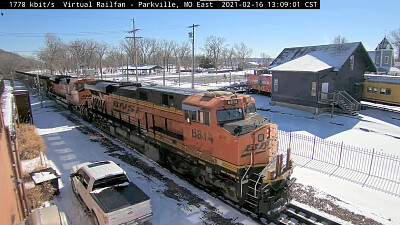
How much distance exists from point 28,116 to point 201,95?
733 inches

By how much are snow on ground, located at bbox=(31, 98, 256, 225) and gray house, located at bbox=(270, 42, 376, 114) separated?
66.0ft

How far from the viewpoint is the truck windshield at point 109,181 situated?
354 inches

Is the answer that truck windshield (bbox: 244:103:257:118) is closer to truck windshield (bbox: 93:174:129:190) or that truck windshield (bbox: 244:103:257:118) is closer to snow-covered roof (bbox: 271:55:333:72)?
truck windshield (bbox: 93:174:129:190)

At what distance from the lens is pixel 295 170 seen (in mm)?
13492

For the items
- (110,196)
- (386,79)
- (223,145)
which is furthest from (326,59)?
(110,196)

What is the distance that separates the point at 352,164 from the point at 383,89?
21.8 metres

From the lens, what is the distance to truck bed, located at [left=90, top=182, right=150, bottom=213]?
802 centimetres

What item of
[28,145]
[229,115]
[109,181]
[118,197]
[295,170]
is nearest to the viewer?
[118,197]

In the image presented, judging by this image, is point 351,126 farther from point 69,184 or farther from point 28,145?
point 28,145

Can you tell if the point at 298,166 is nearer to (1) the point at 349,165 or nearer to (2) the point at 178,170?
(1) the point at 349,165

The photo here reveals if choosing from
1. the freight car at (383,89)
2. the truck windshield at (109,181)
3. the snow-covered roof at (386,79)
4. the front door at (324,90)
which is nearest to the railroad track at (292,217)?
the truck windshield at (109,181)

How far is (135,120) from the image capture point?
15805mm

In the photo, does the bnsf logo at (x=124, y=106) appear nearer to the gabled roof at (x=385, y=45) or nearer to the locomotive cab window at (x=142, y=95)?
the locomotive cab window at (x=142, y=95)

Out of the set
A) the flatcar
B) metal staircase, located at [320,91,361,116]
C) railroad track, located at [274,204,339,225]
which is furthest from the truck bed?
metal staircase, located at [320,91,361,116]
